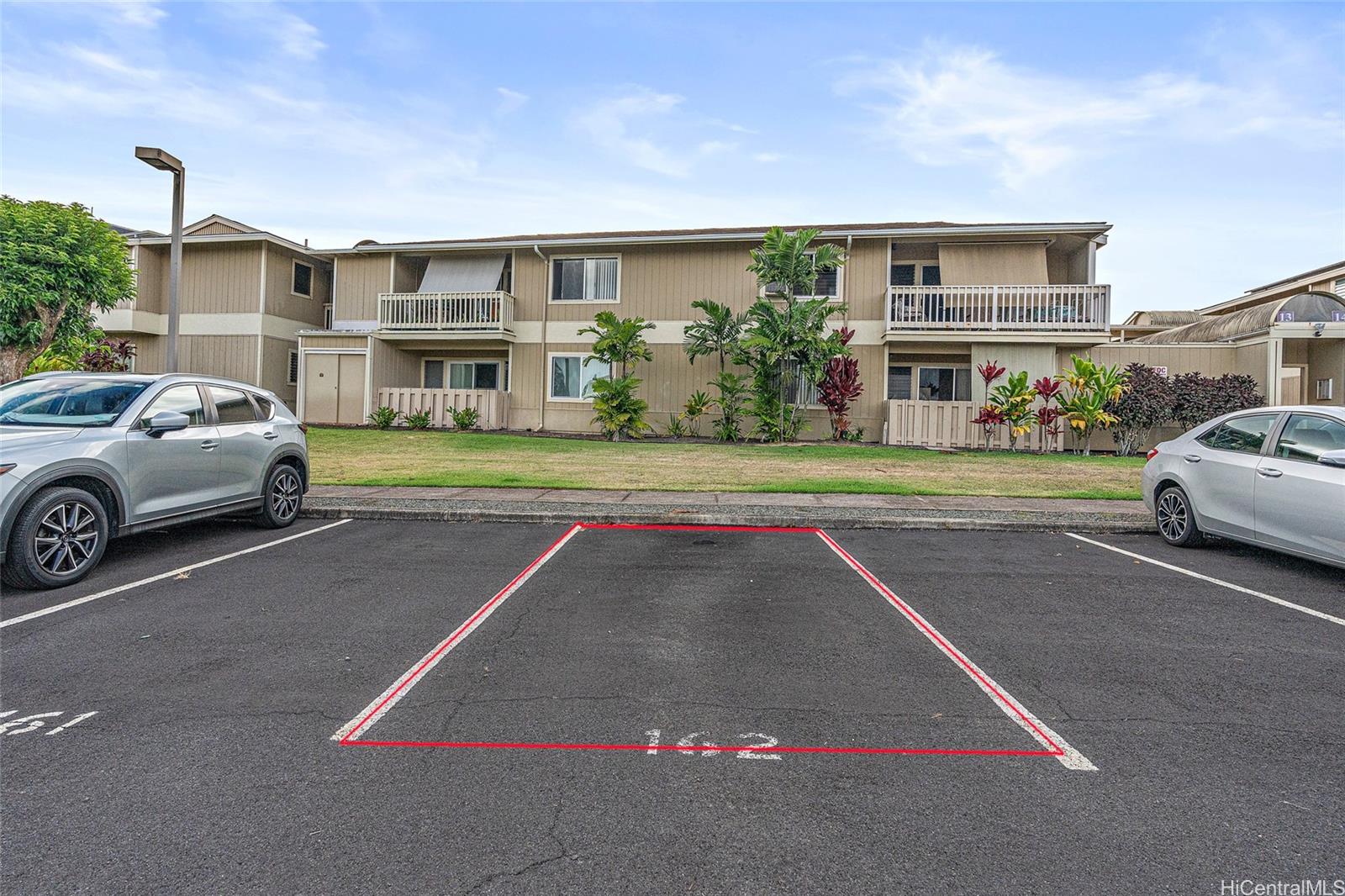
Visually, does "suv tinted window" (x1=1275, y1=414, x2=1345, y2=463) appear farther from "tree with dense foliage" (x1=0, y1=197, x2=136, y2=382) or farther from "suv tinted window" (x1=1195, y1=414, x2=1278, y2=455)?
"tree with dense foliage" (x1=0, y1=197, x2=136, y2=382)

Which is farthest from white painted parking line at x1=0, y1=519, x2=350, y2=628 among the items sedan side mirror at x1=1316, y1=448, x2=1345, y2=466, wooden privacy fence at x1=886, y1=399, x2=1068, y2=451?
wooden privacy fence at x1=886, y1=399, x2=1068, y2=451

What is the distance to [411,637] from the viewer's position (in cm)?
480

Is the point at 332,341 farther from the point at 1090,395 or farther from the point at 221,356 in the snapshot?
the point at 1090,395

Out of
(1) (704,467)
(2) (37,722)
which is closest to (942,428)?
(1) (704,467)

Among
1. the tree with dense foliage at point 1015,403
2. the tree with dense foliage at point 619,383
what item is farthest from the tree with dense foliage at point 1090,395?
the tree with dense foliage at point 619,383

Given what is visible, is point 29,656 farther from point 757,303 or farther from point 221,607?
point 757,303

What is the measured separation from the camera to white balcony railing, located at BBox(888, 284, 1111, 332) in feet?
61.4

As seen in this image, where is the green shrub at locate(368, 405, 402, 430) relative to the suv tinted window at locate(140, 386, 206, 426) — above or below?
above

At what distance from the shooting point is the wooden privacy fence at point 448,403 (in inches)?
855

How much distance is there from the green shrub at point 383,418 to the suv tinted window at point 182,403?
569 inches

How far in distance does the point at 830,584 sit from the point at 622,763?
358cm

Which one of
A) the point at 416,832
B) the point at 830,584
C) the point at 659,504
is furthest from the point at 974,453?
the point at 416,832

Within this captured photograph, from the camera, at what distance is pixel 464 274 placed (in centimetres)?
2275

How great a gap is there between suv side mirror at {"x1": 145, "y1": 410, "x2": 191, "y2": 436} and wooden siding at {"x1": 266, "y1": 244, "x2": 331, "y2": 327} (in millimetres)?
18861
